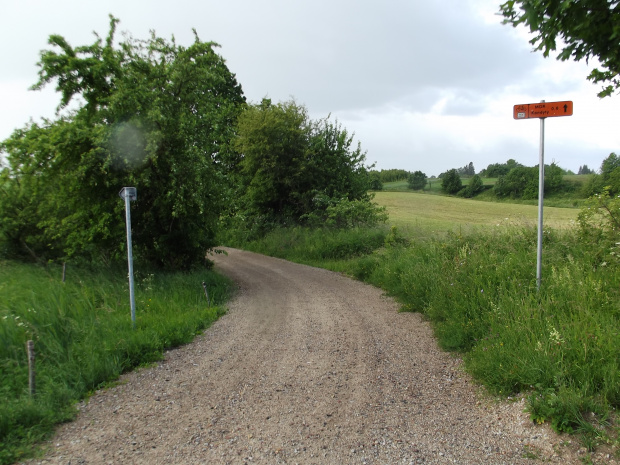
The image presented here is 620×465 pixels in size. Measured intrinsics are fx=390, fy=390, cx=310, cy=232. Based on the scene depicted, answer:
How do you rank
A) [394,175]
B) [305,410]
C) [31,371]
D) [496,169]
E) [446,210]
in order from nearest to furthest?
[305,410]
[31,371]
[446,210]
[496,169]
[394,175]

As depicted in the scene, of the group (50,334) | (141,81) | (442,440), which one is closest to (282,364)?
(442,440)

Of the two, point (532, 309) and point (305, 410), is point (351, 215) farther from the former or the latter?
point (305, 410)

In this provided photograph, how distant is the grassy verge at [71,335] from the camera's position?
4.02m

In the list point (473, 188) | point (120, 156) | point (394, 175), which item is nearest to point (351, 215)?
point (120, 156)

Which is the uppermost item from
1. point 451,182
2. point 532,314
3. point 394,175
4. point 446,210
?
point 394,175

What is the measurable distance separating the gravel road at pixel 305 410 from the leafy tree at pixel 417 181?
64.7m

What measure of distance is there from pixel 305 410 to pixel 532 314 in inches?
126

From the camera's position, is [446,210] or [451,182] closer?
[446,210]

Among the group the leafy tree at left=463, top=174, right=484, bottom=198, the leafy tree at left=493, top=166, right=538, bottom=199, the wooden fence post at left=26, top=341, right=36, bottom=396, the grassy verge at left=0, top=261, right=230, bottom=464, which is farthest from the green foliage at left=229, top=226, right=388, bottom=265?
the leafy tree at left=463, top=174, right=484, bottom=198

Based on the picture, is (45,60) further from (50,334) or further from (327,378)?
(327,378)

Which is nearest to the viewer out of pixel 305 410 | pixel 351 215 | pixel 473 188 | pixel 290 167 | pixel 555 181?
pixel 305 410

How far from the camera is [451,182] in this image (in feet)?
202

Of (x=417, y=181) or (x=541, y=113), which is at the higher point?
(x=417, y=181)

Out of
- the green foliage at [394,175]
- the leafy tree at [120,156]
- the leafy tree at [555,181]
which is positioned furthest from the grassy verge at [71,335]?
the green foliage at [394,175]
